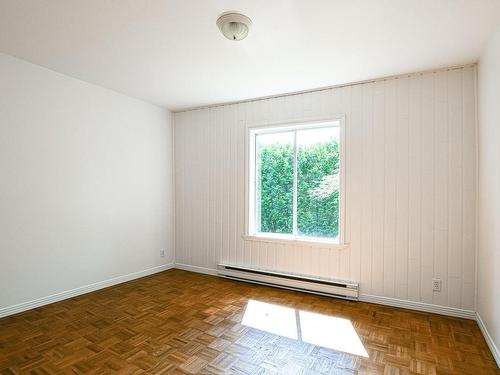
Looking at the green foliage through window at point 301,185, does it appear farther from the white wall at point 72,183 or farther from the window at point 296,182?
the white wall at point 72,183

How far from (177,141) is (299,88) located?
2237 mm

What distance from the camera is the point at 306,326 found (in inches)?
108

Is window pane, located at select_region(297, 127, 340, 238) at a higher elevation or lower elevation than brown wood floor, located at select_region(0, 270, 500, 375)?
higher

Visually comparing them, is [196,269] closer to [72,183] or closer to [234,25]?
[72,183]

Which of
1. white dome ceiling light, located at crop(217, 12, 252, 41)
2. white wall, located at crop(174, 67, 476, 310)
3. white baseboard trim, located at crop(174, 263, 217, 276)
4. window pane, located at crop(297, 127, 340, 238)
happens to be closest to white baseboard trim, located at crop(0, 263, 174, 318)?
white baseboard trim, located at crop(174, 263, 217, 276)

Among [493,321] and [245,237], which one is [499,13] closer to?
[493,321]

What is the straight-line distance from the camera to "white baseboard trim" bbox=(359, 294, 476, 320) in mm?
2922

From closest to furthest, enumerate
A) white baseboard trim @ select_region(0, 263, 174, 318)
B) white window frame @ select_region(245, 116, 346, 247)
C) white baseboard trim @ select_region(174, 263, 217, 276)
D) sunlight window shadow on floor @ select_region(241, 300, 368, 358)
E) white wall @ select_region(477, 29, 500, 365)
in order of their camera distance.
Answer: white wall @ select_region(477, 29, 500, 365), sunlight window shadow on floor @ select_region(241, 300, 368, 358), white baseboard trim @ select_region(0, 263, 174, 318), white window frame @ select_region(245, 116, 346, 247), white baseboard trim @ select_region(174, 263, 217, 276)

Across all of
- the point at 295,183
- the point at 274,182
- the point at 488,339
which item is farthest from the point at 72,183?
the point at 488,339

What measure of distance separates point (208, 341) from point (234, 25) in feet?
8.53

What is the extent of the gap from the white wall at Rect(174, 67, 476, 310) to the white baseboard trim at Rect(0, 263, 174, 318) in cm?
151

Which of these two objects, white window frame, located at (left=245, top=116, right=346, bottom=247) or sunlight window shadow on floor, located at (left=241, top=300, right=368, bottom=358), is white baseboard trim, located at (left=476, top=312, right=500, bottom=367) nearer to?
sunlight window shadow on floor, located at (left=241, top=300, right=368, bottom=358)

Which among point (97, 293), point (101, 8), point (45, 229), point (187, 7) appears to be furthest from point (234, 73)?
point (97, 293)

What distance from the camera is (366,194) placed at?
134 inches
